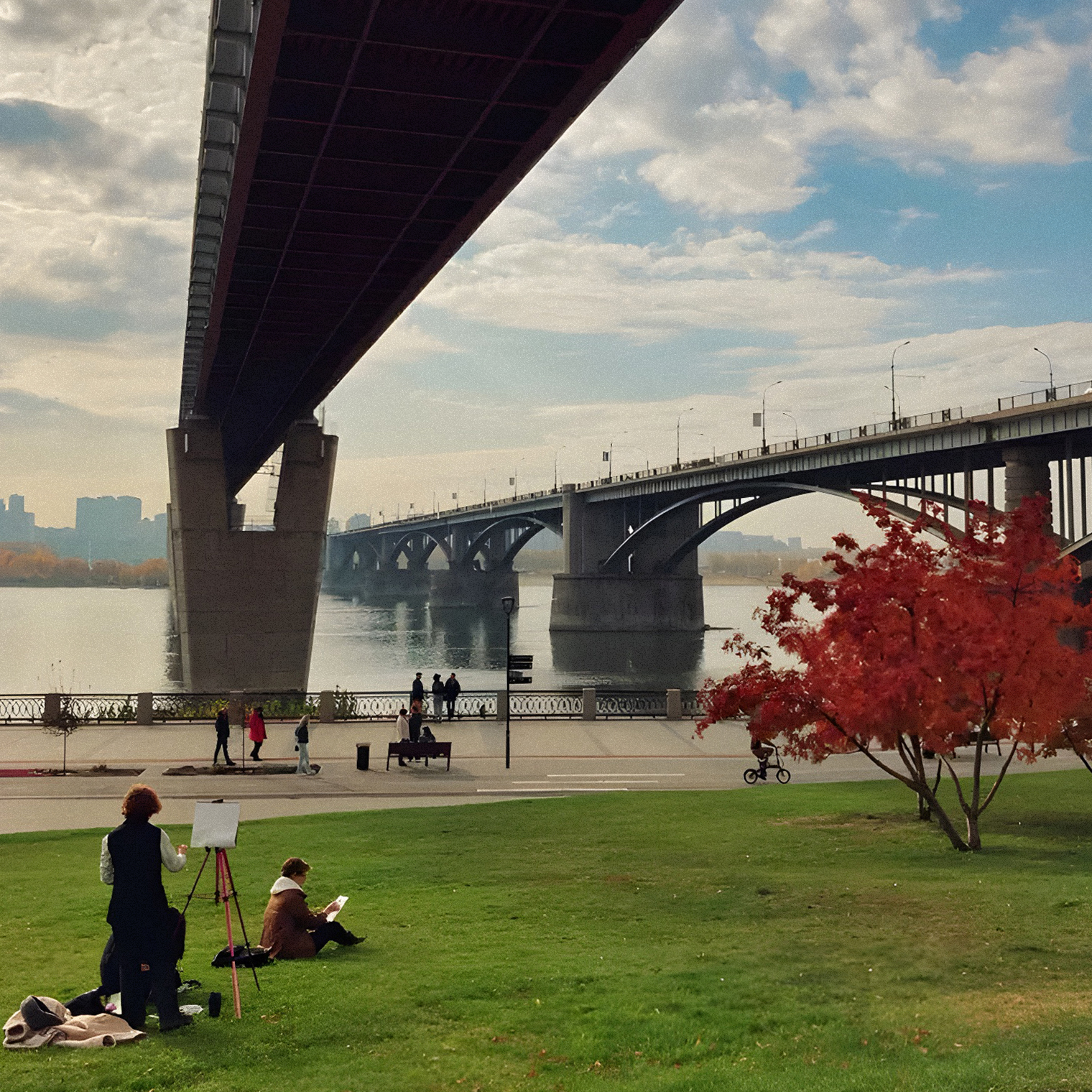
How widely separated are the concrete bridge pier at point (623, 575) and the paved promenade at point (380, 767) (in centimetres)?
6228

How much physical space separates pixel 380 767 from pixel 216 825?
17.4 m

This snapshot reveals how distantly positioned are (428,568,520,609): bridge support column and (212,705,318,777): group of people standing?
116713 millimetres

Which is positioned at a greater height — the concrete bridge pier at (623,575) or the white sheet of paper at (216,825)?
the concrete bridge pier at (623,575)

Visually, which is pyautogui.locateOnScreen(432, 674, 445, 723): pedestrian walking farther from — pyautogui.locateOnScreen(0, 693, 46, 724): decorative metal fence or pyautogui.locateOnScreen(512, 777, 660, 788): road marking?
pyautogui.locateOnScreen(0, 693, 46, 724): decorative metal fence

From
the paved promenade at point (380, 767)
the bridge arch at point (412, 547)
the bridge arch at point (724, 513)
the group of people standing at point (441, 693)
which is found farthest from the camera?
the bridge arch at point (412, 547)

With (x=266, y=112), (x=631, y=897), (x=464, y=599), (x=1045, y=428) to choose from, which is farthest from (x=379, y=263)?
(x=464, y=599)

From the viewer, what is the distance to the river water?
201 ft

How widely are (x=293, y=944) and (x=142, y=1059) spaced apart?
244 centimetres

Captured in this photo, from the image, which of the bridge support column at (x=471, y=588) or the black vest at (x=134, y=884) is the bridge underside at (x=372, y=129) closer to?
the black vest at (x=134, y=884)

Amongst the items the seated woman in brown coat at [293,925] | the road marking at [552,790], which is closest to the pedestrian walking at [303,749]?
the road marking at [552,790]

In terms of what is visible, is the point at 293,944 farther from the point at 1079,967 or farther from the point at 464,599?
the point at 464,599

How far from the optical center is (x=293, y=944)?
30.6 ft

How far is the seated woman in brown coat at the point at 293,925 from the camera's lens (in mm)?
9320

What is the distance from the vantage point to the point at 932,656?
15.0 metres
